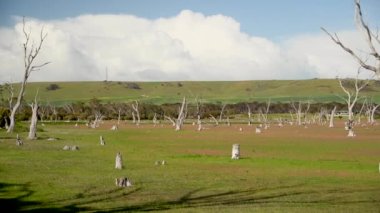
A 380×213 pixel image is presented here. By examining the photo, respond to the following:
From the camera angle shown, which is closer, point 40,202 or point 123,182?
Answer: point 40,202

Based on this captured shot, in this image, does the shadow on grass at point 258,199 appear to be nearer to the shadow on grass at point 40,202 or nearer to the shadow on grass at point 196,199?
the shadow on grass at point 196,199

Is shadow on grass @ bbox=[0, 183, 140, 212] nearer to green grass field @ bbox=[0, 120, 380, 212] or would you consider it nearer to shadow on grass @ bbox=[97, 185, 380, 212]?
green grass field @ bbox=[0, 120, 380, 212]

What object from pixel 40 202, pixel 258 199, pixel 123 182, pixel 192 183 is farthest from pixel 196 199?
pixel 40 202

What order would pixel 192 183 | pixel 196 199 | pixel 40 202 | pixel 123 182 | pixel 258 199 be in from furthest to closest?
pixel 192 183
pixel 123 182
pixel 258 199
pixel 196 199
pixel 40 202

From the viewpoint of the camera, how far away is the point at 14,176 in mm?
25031

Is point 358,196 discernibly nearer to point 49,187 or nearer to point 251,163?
point 49,187

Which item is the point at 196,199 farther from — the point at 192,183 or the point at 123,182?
the point at 192,183

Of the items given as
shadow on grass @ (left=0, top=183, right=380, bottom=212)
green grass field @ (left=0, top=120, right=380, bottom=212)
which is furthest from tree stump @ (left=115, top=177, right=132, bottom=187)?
shadow on grass @ (left=0, top=183, right=380, bottom=212)

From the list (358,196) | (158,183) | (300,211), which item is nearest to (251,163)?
(158,183)

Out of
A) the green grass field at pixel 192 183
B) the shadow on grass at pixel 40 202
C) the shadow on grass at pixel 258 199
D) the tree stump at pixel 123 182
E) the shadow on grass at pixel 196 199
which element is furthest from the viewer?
the tree stump at pixel 123 182

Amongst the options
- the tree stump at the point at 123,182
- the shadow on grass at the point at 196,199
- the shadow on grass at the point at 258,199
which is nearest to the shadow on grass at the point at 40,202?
the shadow on grass at the point at 196,199

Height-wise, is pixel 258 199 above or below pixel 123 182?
below

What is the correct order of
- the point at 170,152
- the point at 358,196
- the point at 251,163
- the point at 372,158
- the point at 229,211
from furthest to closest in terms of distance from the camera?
the point at 170,152, the point at 372,158, the point at 251,163, the point at 358,196, the point at 229,211

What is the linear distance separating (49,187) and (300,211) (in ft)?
32.1
